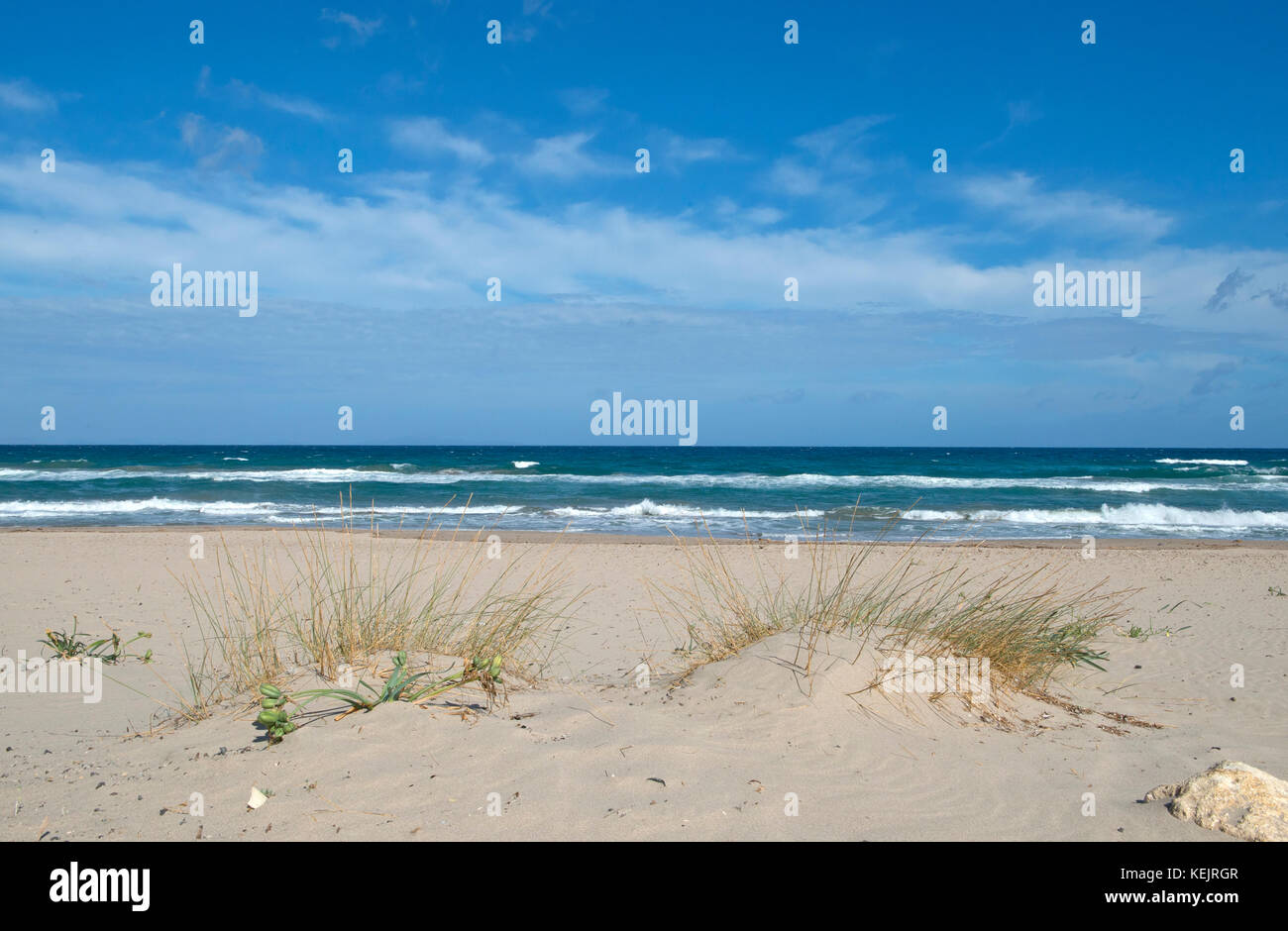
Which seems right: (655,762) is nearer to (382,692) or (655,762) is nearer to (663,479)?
(382,692)

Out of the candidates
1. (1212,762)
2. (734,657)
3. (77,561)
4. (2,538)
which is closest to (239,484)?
(2,538)

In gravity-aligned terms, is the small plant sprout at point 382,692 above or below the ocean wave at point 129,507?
below

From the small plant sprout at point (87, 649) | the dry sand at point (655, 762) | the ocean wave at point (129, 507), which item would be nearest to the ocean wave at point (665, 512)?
the ocean wave at point (129, 507)

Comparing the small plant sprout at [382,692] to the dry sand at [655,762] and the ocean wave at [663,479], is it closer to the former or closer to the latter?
the dry sand at [655,762]

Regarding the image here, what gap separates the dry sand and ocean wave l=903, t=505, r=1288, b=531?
16712 mm

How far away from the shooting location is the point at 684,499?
86.8ft

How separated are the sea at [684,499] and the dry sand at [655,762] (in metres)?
6.15

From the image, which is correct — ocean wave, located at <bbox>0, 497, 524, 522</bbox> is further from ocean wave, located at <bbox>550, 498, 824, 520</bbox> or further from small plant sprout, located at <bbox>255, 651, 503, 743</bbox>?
small plant sprout, located at <bbox>255, 651, 503, 743</bbox>

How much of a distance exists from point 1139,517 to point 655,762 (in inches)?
932

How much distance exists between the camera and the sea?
62.7ft

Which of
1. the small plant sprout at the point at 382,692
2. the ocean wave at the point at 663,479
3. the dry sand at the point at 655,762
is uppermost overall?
the ocean wave at the point at 663,479

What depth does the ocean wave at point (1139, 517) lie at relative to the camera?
20.8 meters
